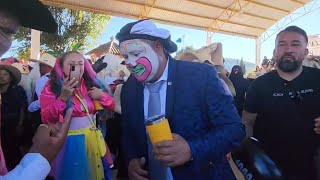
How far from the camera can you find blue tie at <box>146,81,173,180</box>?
6.08ft

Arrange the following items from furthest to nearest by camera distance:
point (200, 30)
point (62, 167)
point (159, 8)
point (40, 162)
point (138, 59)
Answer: point (200, 30)
point (159, 8)
point (62, 167)
point (138, 59)
point (40, 162)

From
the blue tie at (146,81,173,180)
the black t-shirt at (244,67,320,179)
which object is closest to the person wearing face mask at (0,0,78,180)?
the blue tie at (146,81,173,180)

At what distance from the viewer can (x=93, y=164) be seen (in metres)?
2.82

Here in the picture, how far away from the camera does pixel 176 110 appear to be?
1.80m

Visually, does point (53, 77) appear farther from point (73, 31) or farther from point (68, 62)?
point (73, 31)

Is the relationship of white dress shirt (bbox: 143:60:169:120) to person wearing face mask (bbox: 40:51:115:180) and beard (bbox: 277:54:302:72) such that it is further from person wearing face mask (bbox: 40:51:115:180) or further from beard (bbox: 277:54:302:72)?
beard (bbox: 277:54:302:72)

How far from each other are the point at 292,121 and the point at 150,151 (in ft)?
4.41

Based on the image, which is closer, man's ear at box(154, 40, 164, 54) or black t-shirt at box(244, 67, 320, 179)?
man's ear at box(154, 40, 164, 54)

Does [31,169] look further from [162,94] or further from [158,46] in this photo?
[158,46]

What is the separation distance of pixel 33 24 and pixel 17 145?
2.62 meters

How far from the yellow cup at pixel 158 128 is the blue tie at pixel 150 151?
32 cm

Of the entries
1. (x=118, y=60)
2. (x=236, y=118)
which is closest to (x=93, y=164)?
(x=236, y=118)

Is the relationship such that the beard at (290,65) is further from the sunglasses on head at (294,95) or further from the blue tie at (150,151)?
the blue tie at (150,151)

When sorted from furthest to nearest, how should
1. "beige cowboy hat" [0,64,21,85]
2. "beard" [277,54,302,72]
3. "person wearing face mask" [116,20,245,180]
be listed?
1. "beige cowboy hat" [0,64,21,85]
2. "beard" [277,54,302,72]
3. "person wearing face mask" [116,20,245,180]
